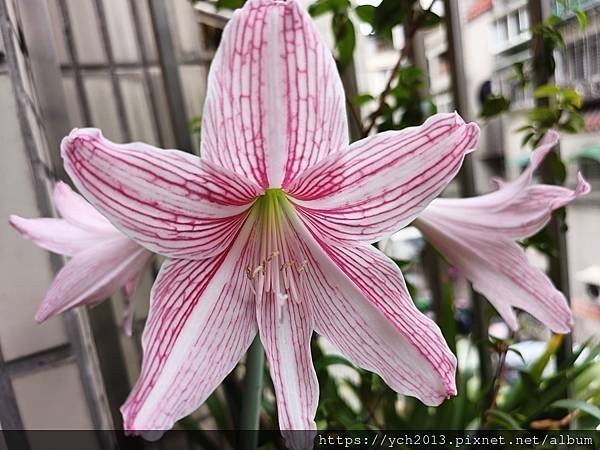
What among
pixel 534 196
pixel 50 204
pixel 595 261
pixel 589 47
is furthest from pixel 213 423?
pixel 589 47

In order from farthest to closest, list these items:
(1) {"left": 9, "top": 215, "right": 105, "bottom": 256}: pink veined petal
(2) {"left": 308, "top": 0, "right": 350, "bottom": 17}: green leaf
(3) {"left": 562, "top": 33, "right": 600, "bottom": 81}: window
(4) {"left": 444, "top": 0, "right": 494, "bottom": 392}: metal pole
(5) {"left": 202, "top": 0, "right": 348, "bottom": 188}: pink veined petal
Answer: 1. (3) {"left": 562, "top": 33, "right": 600, "bottom": 81}: window
2. (4) {"left": 444, "top": 0, "right": 494, "bottom": 392}: metal pole
3. (2) {"left": 308, "top": 0, "right": 350, "bottom": 17}: green leaf
4. (1) {"left": 9, "top": 215, "right": 105, "bottom": 256}: pink veined petal
5. (5) {"left": 202, "top": 0, "right": 348, "bottom": 188}: pink veined petal

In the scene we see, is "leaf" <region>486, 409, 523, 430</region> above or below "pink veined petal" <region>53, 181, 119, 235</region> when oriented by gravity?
below

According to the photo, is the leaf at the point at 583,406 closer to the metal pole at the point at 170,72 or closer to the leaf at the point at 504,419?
the leaf at the point at 504,419

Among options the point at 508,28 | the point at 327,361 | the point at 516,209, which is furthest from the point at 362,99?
the point at 508,28

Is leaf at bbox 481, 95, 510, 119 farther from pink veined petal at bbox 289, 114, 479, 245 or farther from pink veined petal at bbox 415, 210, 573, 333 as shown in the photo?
pink veined petal at bbox 289, 114, 479, 245

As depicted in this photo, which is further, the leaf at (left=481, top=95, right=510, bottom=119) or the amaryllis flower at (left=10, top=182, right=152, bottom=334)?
the leaf at (left=481, top=95, right=510, bottom=119)

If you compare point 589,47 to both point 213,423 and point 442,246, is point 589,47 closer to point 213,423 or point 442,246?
point 442,246

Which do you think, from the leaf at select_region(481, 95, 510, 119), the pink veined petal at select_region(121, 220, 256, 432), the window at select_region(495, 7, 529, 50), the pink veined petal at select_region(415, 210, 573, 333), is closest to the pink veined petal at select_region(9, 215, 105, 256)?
the pink veined petal at select_region(121, 220, 256, 432)

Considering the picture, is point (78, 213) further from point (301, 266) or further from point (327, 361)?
point (327, 361)
